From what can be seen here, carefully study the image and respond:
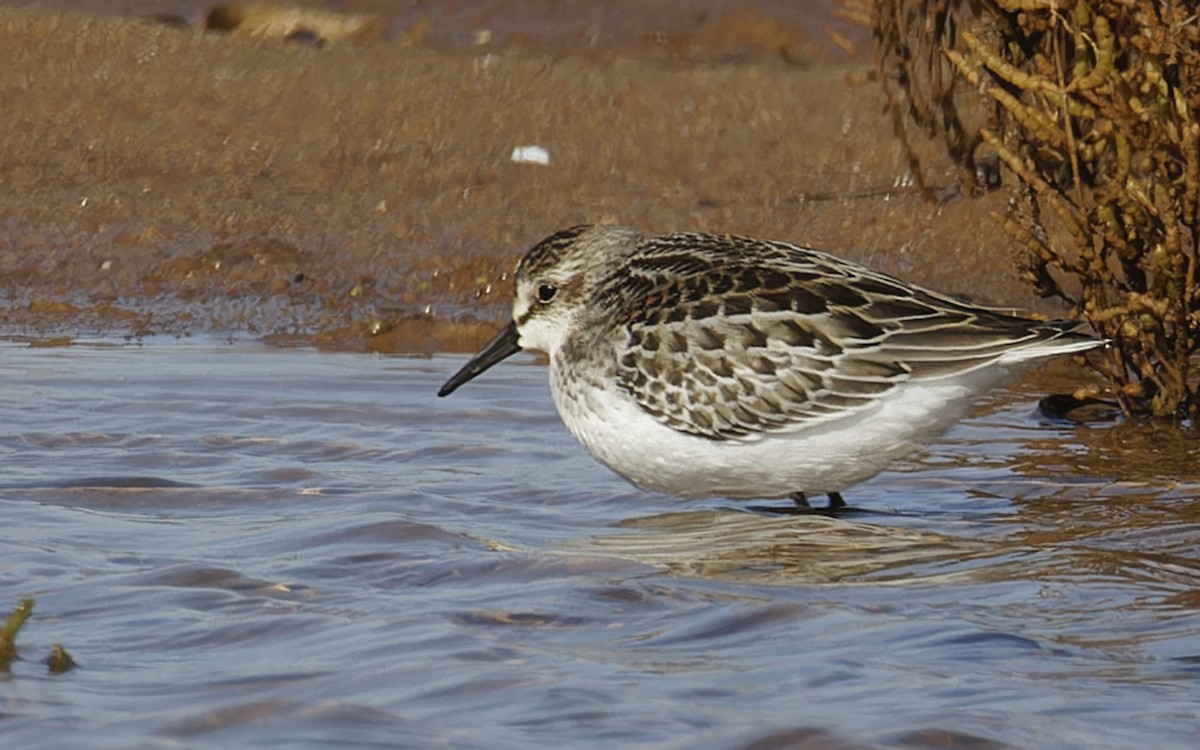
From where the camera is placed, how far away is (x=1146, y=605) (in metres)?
5.93

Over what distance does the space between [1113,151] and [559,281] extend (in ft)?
7.17

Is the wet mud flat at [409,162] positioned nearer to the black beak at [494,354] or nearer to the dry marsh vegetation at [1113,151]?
the black beak at [494,354]

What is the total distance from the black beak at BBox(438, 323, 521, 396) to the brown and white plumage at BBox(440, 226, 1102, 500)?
84 cm

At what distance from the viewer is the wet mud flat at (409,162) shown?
1128cm

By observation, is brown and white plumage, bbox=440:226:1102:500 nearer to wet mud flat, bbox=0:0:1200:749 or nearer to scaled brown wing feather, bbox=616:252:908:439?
scaled brown wing feather, bbox=616:252:908:439

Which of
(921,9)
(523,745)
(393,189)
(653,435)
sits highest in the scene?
(921,9)

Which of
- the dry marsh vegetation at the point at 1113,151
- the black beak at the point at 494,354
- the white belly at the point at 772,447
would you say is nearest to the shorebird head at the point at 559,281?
the black beak at the point at 494,354

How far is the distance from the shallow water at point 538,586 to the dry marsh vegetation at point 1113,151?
1.33 feet

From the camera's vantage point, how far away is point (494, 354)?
8.43 meters

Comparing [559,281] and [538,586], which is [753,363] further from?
[538,586]

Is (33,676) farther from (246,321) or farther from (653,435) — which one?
(246,321)

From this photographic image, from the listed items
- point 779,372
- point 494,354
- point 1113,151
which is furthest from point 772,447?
point 1113,151

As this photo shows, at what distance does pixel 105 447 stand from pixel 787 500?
2.68 metres

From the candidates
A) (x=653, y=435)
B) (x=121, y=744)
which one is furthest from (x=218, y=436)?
(x=121, y=744)
